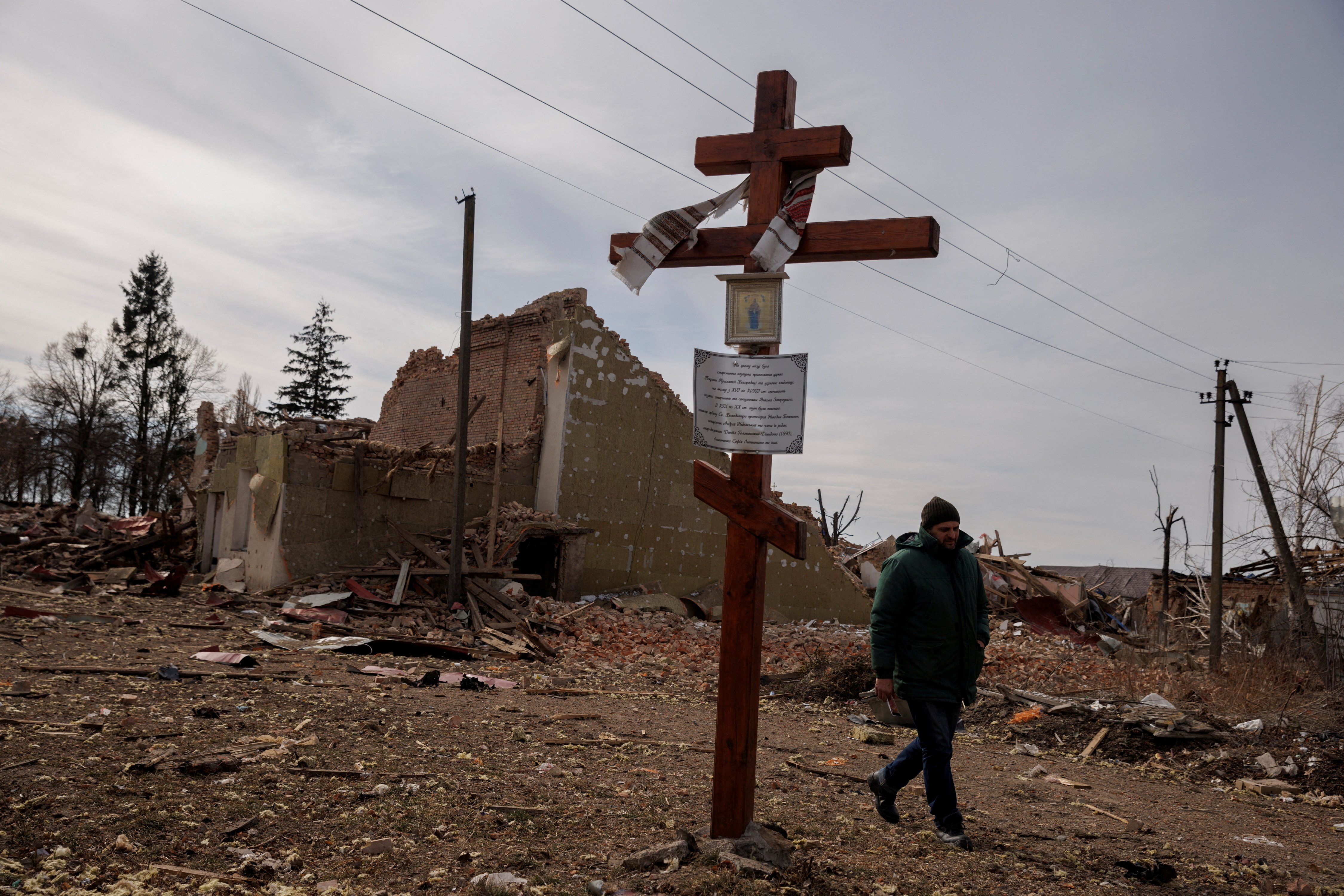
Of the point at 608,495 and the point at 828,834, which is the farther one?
the point at 608,495

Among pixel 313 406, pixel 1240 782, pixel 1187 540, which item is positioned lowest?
pixel 1240 782

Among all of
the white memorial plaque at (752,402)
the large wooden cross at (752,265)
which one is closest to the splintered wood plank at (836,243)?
the large wooden cross at (752,265)

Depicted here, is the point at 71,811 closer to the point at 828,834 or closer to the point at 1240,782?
the point at 828,834

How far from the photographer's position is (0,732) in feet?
18.6

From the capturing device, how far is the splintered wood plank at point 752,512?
14.2 ft

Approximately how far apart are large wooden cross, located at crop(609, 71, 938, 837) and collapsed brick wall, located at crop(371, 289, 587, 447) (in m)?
14.7

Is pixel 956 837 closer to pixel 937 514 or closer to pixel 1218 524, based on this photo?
pixel 937 514

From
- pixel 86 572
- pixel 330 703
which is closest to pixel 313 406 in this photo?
pixel 86 572

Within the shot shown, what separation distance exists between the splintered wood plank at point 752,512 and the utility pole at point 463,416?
1102 centimetres

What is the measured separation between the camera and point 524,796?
17.5ft

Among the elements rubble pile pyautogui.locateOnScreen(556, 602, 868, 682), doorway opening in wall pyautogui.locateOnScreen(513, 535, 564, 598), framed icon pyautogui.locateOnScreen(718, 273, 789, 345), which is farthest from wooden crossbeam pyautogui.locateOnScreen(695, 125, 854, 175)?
doorway opening in wall pyautogui.locateOnScreen(513, 535, 564, 598)

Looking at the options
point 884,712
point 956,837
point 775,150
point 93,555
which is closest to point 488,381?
point 93,555

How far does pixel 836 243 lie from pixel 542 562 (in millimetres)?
15465

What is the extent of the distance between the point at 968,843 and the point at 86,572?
55.6 feet
